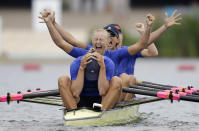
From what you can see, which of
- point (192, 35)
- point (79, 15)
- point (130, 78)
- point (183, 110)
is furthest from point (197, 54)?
point (130, 78)

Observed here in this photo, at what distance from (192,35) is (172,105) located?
530 inches

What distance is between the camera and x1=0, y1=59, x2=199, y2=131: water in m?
10.2

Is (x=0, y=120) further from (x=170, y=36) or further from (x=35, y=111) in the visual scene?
(x=170, y=36)

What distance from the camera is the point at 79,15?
122ft

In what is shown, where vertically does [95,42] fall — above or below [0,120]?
above

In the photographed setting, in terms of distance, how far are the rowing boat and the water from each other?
100 mm

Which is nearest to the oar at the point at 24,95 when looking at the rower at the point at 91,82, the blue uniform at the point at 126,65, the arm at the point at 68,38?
the rower at the point at 91,82

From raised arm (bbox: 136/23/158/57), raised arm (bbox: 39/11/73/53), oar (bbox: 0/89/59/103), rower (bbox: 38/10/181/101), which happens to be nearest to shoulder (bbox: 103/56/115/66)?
raised arm (bbox: 39/11/73/53)

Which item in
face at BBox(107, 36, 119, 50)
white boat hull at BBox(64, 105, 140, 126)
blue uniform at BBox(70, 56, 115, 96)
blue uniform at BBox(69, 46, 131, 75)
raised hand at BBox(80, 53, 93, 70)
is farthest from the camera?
face at BBox(107, 36, 119, 50)

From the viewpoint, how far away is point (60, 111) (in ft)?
40.3

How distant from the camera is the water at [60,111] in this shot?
33.5 feet

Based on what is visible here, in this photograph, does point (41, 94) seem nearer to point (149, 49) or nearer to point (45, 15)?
point (45, 15)

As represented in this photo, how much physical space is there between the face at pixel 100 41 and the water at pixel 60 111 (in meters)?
1.20

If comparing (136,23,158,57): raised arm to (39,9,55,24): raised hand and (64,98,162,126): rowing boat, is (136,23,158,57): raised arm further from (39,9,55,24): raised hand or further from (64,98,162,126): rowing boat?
(39,9,55,24): raised hand
